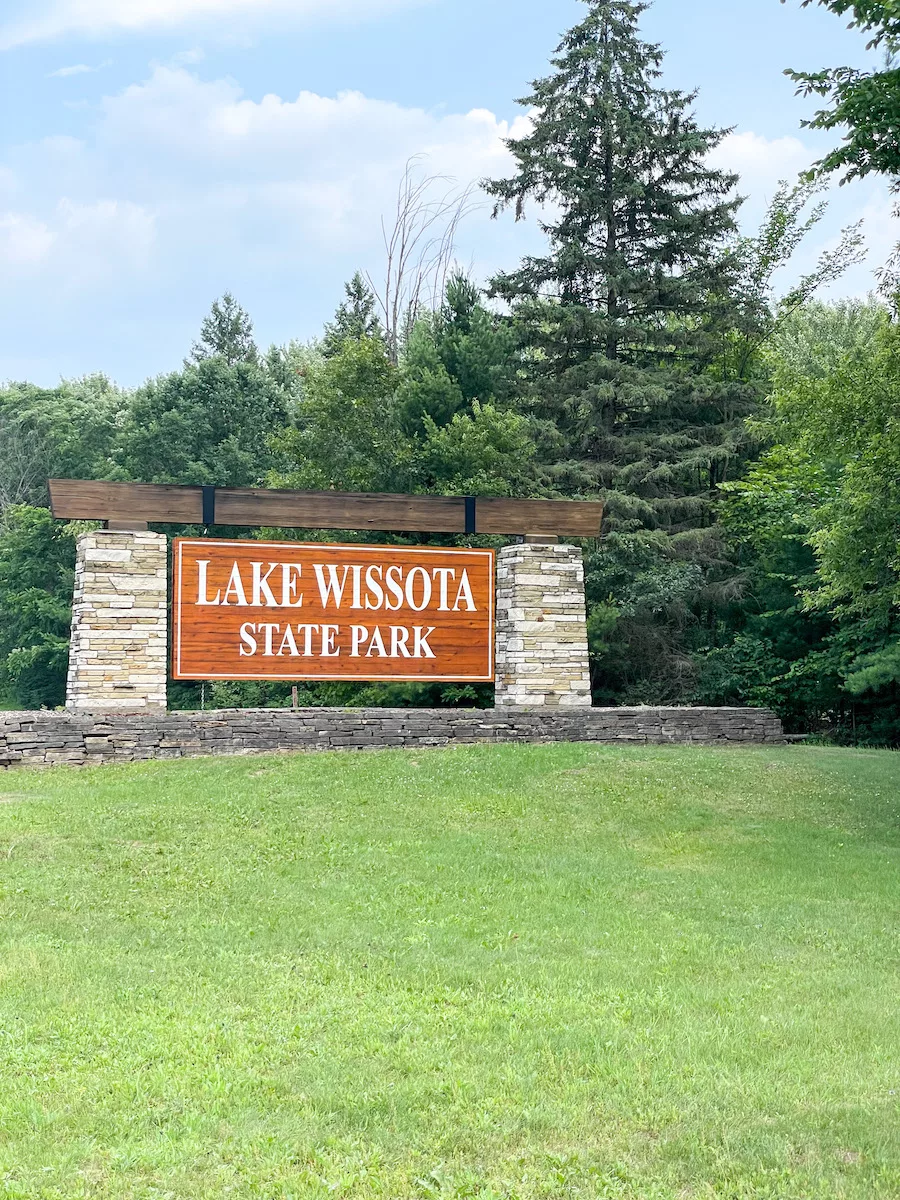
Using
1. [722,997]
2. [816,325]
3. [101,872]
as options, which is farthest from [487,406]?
[722,997]

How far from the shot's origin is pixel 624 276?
27.4 metres

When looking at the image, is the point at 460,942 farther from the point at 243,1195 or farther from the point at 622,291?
the point at 622,291

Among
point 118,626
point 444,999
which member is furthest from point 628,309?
point 444,999

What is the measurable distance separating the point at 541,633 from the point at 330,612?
11.0 ft

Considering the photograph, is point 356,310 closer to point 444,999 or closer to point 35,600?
point 35,600

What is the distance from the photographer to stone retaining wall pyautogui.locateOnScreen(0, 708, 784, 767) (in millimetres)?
16062

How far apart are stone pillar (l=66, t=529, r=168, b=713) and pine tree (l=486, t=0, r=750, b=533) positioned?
12162mm

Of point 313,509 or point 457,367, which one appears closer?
point 313,509

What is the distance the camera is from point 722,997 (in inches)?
273

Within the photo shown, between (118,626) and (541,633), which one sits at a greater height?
(118,626)

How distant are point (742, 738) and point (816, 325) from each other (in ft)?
59.5

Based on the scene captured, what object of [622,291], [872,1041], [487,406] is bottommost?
[872,1041]

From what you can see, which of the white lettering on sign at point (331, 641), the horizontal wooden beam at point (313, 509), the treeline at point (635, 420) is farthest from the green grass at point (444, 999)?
the treeline at point (635, 420)

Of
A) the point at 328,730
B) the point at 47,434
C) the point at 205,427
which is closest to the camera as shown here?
the point at 328,730
